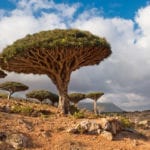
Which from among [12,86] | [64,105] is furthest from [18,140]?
[12,86]

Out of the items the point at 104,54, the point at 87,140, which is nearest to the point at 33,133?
the point at 87,140

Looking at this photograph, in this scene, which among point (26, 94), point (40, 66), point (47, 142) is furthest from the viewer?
point (26, 94)

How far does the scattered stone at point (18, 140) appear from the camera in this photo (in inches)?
648

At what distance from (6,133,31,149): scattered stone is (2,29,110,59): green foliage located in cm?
767

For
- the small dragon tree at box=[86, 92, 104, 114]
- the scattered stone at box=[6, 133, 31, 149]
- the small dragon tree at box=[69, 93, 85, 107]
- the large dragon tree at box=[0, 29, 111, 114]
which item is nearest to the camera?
the scattered stone at box=[6, 133, 31, 149]

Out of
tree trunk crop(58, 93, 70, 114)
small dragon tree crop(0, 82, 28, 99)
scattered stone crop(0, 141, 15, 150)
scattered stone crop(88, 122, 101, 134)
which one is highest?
small dragon tree crop(0, 82, 28, 99)

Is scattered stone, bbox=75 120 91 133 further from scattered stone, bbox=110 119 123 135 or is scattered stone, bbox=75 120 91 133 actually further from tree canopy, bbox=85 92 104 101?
tree canopy, bbox=85 92 104 101

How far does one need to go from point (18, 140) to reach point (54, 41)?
8.35m

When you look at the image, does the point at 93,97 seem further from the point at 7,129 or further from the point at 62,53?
the point at 7,129

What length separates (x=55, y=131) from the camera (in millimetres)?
18922

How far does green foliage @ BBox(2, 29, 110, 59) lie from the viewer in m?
23.3

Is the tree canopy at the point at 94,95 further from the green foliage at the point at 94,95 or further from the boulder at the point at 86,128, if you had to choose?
the boulder at the point at 86,128

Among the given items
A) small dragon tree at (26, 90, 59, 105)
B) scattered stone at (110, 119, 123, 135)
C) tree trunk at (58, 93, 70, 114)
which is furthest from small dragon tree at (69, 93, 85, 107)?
scattered stone at (110, 119, 123, 135)

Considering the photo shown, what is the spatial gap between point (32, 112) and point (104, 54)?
6.85m
